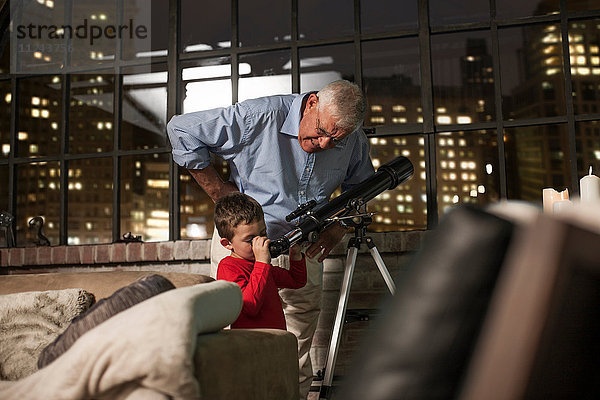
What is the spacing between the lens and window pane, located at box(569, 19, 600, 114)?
276 cm

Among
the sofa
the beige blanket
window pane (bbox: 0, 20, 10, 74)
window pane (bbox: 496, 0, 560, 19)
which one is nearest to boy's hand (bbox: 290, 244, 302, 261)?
the sofa

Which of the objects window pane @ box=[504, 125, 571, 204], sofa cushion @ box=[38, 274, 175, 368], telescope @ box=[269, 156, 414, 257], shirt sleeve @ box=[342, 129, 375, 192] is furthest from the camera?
window pane @ box=[504, 125, 571, 204]

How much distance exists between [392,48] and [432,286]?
2616mm

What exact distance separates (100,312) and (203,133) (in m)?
1.09

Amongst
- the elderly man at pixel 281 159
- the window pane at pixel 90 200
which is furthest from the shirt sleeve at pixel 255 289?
the window pane at pixel 90 200

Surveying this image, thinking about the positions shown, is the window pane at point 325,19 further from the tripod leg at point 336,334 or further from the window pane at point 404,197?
the tripod leg at point 336,334

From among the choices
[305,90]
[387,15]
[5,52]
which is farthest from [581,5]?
[5,52]

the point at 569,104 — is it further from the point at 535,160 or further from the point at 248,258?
the point at 248,258

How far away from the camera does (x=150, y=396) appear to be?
1.07 metres

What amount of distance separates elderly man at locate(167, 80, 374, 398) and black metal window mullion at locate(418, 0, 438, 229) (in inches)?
21.7

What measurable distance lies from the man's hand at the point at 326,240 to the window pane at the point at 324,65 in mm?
1018

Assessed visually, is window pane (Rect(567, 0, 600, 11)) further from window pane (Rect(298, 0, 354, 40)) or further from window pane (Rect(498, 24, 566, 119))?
window pane (Rect(298, 0, 354, 40))

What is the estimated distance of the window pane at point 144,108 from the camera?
3.25m

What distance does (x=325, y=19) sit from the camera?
3.06m
